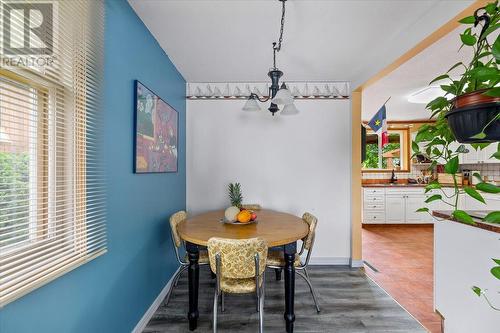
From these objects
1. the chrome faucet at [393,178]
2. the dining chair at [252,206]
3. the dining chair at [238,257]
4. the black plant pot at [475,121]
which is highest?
the black plant pot at [475,121]

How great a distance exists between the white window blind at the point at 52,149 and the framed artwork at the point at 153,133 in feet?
1.50

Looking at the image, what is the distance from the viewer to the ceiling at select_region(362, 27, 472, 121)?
8.25ft

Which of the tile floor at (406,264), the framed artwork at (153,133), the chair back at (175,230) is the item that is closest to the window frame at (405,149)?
the tile floor at (406,264)

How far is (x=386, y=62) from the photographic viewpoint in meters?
2.47

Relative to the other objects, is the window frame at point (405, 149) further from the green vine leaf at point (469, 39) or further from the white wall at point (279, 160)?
the green vine leaf at point (469, 39)

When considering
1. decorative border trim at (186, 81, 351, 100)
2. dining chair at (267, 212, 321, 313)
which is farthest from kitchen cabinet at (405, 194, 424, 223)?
dining chair at (267, 212, 321, 313)

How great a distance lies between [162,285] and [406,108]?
4989 millimetres

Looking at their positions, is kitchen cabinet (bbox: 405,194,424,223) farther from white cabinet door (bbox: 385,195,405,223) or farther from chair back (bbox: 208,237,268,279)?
chair back (bbox: 208,237,268,279)

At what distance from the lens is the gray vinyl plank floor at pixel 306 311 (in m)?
2.03

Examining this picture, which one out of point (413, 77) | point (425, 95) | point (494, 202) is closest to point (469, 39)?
point (413, 77)

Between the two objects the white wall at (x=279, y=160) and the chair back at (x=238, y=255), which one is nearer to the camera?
the chair back at (x=238, y=255)

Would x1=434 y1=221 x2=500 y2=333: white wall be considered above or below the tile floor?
above

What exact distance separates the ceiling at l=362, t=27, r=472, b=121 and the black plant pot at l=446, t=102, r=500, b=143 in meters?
1.94

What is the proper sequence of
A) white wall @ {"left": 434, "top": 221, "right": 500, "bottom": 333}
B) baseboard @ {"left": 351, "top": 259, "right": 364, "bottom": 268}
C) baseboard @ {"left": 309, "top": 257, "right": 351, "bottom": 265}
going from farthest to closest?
baseboard @ {"left": 309, "top": 257, "right": 351, "bottom": 265}
baseboard @ {"left": 351, "top": 259, "right": 364, "bottom": 268}
white wall @ {"left": 434, "top": 221, "right": 500, "bottom": 333}
